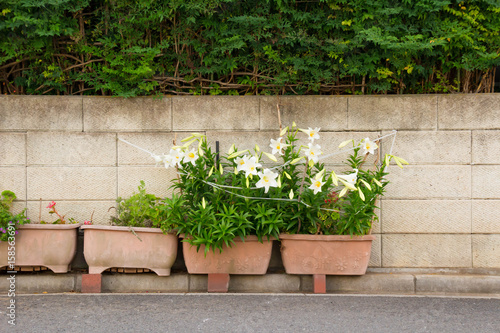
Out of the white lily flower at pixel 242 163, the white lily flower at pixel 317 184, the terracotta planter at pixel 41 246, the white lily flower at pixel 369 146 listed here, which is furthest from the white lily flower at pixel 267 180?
the terracotta planter at pixel 41 246

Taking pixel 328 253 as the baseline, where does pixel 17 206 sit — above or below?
above

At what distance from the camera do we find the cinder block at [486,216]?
4.68 metres

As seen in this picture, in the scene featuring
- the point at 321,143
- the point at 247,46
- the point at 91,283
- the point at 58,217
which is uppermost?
the point at 247,46

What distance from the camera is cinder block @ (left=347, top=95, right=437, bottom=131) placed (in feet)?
15.5

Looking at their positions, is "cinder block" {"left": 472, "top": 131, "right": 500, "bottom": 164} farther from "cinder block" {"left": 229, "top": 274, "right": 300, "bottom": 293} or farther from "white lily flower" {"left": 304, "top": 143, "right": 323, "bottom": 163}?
"cinder block" {"left": 229, "top": 274, "right": 300, "bottom": 293}

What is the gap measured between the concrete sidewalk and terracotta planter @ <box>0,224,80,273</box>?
7.5 inches

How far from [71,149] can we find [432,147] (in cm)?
384

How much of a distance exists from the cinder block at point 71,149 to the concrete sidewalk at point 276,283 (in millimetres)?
1173

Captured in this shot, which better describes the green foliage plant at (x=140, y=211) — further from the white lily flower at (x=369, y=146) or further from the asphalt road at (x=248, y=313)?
the white lily flower at (x=369, y=146)

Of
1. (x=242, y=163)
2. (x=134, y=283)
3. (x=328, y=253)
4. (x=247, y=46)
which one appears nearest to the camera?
(x=242, y=163)

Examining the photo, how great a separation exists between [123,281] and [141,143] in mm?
1433

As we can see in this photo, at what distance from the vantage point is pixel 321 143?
15.5 feet

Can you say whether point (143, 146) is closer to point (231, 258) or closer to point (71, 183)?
point (71, 183)

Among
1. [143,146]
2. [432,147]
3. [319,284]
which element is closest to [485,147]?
[432,147]
